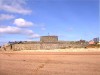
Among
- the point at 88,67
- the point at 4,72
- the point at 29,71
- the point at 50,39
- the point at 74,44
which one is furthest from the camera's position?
the point at 50,39

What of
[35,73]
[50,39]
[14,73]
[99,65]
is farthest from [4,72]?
[50,39]

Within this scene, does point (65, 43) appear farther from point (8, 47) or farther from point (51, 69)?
point (51, 69)

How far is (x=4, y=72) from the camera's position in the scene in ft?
32.8

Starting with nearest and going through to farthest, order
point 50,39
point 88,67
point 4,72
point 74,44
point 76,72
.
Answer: point 76,72
point 88,67
point 4,72
point 74,44
point 50,39

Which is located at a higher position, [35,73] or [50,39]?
[50,39]

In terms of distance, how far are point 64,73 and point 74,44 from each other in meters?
26.4

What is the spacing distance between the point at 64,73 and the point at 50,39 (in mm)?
35075

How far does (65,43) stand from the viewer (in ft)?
116

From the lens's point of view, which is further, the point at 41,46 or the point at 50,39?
the point at 50,39

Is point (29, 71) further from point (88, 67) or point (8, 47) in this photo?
point (8, 47)

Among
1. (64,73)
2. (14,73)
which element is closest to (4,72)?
(14,73)

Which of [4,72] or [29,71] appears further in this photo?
[4,72]

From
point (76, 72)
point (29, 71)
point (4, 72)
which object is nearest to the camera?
point (76, 72)

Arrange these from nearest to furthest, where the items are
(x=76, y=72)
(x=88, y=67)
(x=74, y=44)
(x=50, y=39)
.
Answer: (x=76, y=72)
(x=88, y=67)
(x=74, y=44)
(x=50, y=39)
